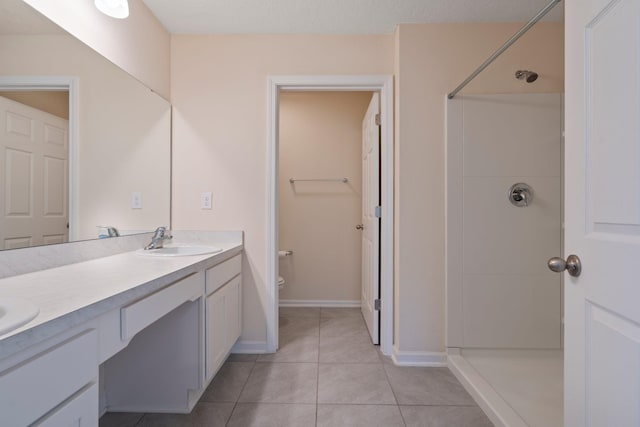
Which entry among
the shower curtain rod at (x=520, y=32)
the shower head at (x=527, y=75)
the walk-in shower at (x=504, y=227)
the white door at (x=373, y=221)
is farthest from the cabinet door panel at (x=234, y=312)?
the shower head at (x=527, y=75)

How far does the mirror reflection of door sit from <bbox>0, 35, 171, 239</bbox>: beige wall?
84mm

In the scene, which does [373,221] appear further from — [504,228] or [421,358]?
[421,358]

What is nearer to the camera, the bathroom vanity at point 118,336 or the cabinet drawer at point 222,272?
the bathroom vanity at point 118,336

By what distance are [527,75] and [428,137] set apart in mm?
719

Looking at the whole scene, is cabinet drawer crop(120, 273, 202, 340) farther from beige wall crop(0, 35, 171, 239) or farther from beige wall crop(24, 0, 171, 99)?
beige wall crop(24, 0, 171, 99)

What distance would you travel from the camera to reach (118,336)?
2.76 ft

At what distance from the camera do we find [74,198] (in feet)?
4.14

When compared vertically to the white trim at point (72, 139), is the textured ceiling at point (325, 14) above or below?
above

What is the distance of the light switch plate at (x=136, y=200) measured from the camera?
67.0 inches

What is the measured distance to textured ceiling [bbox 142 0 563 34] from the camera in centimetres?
171

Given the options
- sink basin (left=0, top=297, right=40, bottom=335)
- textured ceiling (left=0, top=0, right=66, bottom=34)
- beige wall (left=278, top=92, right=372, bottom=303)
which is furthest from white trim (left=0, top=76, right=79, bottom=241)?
beige wall (left=278, top=92, right=372, bottom=303)

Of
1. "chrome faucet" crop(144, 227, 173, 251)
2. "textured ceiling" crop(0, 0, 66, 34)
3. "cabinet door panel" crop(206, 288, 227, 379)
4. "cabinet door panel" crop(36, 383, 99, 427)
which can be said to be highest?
"textured ceiling" crop(0, 0, 66, 34)
